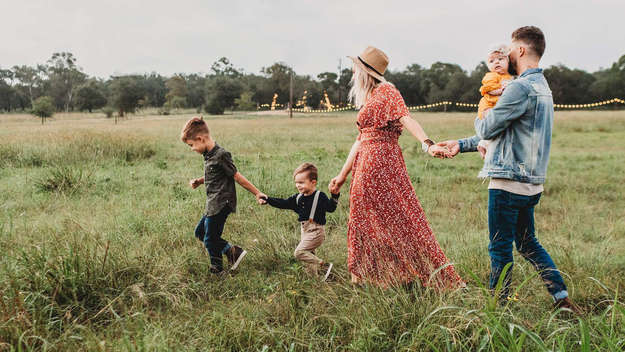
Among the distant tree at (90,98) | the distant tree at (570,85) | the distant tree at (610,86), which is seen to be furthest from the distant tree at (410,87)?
the distant tree at (90,98)

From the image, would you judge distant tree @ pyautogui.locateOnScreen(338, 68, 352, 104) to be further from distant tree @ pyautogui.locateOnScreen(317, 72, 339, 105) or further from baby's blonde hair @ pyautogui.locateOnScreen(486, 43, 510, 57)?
baby's blonde hair @ pyautogui.locateOnScreen(486, 43, 510, 57)

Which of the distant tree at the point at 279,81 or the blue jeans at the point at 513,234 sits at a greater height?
the distant tree at the point at 279,81

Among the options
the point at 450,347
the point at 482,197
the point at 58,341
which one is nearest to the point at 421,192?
the point at 482,197

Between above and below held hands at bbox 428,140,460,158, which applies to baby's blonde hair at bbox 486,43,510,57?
above

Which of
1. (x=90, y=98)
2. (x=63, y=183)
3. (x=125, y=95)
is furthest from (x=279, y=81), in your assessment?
(x=63, y=183)

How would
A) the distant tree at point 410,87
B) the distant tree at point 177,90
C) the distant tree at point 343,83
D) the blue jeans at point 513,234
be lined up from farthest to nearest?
the distant tree at point 410,87, the distant tree at point 343,83, the distant tree at point 177,90, the blue jeans at point 513,234

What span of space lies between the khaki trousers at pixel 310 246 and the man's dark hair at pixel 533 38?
2.24 metres

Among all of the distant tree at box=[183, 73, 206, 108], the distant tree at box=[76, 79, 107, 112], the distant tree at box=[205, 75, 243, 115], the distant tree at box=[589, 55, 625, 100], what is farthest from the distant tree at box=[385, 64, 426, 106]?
the distant tree at box=[76, 79, 107, 112]

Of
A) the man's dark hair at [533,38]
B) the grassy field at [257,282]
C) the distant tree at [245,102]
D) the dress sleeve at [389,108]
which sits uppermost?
the distant tree at [245,102]

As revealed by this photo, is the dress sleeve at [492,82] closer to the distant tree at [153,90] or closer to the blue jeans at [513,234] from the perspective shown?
the blue jeans at [513,234]

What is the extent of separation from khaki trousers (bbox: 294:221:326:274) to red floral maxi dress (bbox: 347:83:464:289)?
0.47m

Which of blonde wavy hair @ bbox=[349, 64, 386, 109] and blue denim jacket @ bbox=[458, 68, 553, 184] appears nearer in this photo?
blue denim jacket @ bbox=[458, 68, 553, 184]

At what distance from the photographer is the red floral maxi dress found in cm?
337

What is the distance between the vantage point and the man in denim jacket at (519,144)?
270 cm
